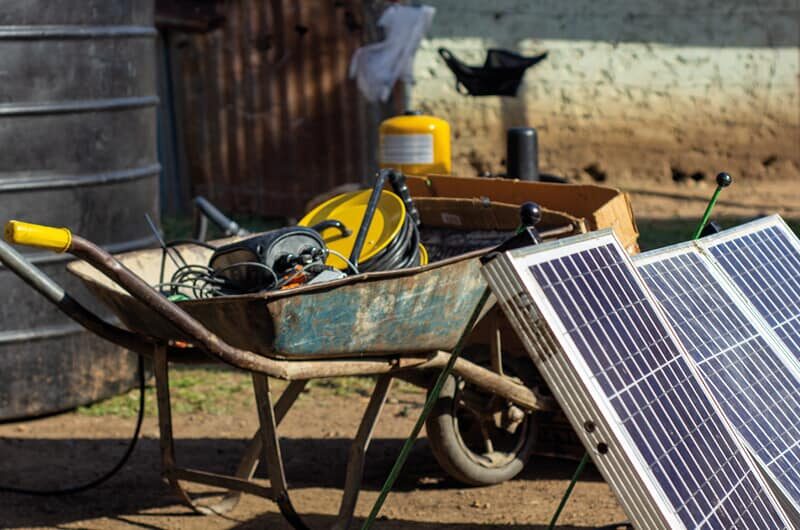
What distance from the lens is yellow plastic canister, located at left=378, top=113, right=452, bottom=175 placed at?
217 inches

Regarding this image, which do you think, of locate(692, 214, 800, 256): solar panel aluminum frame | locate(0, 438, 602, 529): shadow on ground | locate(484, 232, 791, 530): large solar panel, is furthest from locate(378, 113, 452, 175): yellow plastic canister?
locate(484, 232, 791, 530): large solar panel

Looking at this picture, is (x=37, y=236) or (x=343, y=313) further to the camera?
(x=343, y=313)

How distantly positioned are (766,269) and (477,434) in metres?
1.64

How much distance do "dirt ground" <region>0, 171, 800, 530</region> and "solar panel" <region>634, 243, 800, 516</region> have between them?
1.31 metres

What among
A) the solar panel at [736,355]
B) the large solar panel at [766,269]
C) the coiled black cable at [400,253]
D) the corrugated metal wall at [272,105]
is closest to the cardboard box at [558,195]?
the coiled black cable at [400,253]

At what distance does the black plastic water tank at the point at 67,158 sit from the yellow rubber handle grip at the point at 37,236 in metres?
2.36

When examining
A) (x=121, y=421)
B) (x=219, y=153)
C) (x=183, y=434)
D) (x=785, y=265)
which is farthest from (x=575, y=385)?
(x=219, y=153)

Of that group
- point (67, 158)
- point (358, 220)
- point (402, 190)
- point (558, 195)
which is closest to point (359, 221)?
point (358, 220)

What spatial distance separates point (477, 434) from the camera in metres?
4.69

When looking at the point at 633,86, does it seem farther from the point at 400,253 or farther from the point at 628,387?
the point at 628,387

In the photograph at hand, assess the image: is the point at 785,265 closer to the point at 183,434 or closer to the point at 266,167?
the point at 183,434

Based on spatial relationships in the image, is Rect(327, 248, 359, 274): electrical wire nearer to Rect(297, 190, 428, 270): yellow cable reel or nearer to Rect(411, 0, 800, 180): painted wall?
Rect(297, 190, 428, 270): yellow cable reel

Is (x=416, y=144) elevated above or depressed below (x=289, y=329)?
above

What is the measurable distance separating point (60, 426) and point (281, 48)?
18.4 ft
